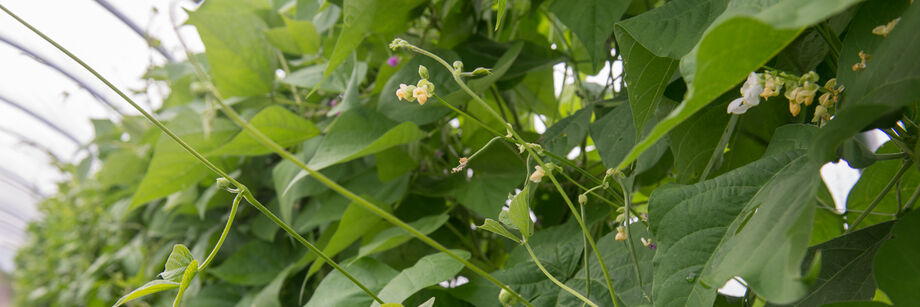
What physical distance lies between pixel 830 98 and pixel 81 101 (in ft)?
13.3

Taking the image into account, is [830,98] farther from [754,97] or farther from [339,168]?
[339,168]

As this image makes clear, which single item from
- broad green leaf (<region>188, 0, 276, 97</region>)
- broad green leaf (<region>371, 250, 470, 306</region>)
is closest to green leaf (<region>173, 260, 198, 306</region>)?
broad green leaf (<region>371, 250, 470, 306</region>)

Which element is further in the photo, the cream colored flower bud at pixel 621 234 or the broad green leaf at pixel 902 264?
the cream colored flower bud at pixel 621 234

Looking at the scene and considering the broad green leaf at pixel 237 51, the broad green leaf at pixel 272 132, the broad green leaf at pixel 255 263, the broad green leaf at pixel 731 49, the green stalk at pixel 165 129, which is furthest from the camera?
the broad green leaf at pixel 255 263

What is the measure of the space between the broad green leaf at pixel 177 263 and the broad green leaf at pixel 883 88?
1.11 ft

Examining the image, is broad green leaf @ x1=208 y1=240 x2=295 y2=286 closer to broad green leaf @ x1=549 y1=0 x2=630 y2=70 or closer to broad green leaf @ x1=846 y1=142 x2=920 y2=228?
broad green leaf @ x1=549 y1=0 x2=630 y2=70

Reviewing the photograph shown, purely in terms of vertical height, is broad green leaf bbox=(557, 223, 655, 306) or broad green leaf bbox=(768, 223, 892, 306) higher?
broad green leaf bbox=(768, 223, 892, 306)

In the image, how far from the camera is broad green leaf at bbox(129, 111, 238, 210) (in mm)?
799

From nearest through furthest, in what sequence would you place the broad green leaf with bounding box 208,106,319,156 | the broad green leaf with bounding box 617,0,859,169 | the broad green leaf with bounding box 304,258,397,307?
the broad green leaf with bounding box 617,0,859,169 < the broad green leaf with bounding box 304,258,397,307 < the broad green leaf with bounding box 208,106,319,156

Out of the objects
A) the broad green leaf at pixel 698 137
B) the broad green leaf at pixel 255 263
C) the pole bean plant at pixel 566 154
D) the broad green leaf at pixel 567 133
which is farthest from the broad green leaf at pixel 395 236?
the broad green leaf at pixel 255 263

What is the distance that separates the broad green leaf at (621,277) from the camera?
15.4 inches

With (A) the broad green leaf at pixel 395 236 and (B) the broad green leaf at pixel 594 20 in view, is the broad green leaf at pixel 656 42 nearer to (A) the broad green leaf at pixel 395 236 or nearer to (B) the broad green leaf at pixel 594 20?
(B) the broad green leaf at pixel 594 20

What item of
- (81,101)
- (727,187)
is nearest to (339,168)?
(727,187)

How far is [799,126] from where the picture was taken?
1.04 feet
